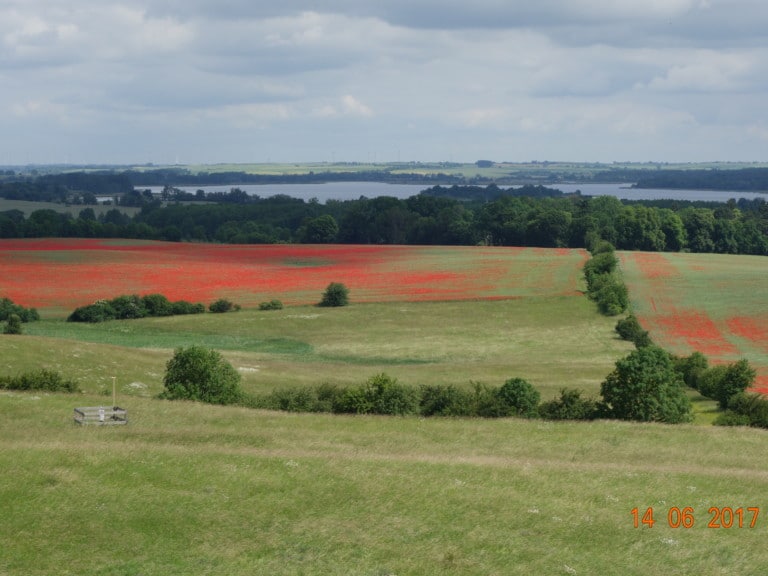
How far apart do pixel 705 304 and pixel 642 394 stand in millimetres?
54267

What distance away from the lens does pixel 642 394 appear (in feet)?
153

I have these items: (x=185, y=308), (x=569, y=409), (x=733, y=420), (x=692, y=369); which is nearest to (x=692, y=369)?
(x=692, y=369)

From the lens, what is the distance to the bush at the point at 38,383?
45125mm

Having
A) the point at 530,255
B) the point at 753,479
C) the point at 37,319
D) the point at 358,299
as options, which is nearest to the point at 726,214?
the point at 530,255

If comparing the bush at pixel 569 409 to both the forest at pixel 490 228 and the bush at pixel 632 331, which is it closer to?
the bush at pixel 632 331

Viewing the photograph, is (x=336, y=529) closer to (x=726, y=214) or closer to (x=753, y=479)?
(x=753, y=479)

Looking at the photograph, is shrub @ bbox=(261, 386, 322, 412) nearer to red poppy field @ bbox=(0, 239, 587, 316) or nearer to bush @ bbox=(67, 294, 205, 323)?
bush @ bbox=(67, 294, 205, 323)

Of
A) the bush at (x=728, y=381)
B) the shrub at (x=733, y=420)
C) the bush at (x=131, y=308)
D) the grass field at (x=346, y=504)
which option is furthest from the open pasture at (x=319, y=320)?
the grass field at (x=346, y=504)

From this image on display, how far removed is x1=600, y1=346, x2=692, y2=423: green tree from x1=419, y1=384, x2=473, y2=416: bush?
6802 millimetres

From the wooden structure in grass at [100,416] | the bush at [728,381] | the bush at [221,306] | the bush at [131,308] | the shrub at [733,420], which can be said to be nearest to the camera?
the wooden structure in grass at [100,416]

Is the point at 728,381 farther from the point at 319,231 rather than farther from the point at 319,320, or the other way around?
the point at 319,231

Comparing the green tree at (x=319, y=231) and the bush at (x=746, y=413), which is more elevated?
the green tree at (x=319, y=231)

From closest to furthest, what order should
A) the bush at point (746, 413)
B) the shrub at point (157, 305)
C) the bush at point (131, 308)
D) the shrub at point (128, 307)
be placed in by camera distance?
1. the bush at point (746, 413)
2. the bush at point (131, 308)
3. the shrub at point (128, 307)
4. the shrub at point (157, 305)

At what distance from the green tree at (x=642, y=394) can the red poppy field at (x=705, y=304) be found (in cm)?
1474
